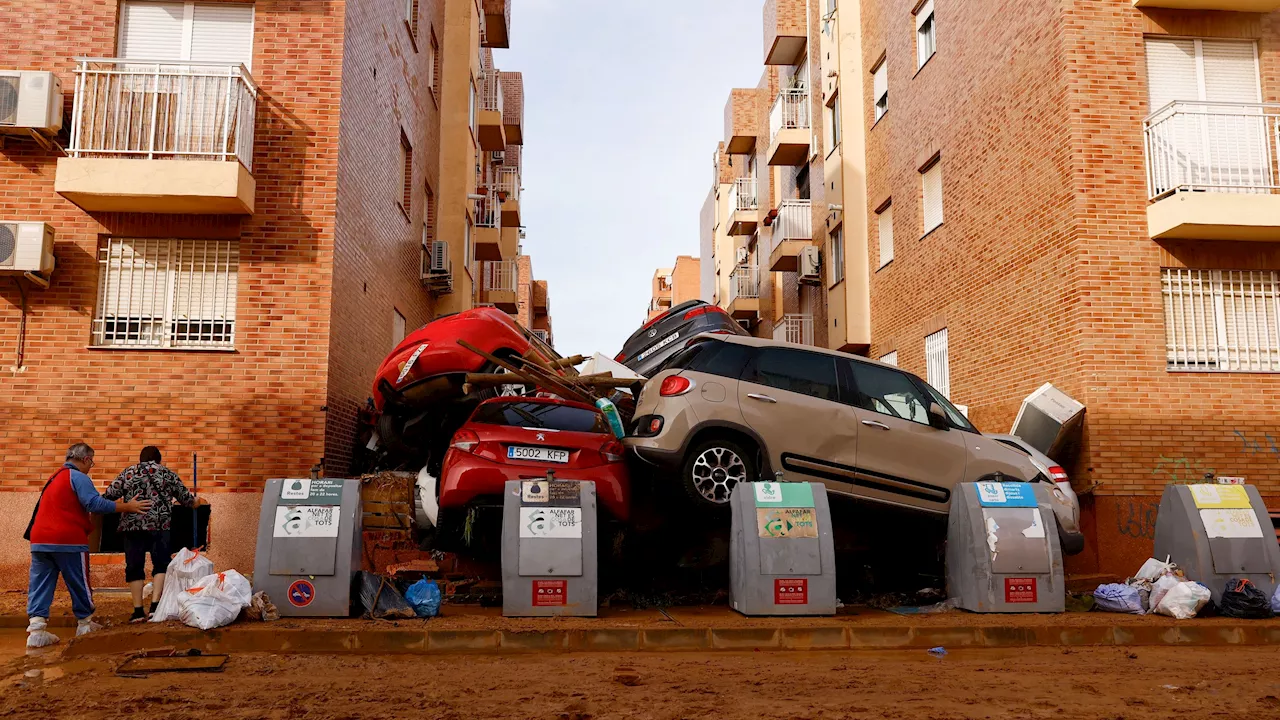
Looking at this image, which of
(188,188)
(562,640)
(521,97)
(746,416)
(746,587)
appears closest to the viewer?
(562,640)

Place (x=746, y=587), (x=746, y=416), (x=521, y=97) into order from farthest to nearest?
(x=521, y=97) < (x=746, y=416) < (x=746, y=587)

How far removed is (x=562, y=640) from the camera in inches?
277

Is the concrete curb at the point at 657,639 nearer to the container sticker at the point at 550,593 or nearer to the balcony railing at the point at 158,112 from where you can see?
the container sticker at the point at 550,593

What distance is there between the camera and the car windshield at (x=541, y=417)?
861 centimetres

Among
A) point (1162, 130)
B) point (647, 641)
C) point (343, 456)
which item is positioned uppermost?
point (1162, 130)

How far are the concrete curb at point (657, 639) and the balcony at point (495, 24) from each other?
21022 mm

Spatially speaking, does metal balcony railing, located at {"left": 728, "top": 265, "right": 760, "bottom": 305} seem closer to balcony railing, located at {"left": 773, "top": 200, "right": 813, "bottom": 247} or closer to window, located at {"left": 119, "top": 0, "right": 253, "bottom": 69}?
balcony railing, located at {"left": 773, "top": 200, "right": 813, "bottom": 247}

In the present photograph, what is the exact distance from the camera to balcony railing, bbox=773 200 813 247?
2453 cm

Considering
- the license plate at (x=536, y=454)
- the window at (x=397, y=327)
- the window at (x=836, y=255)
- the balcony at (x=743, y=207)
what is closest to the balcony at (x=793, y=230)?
the window at (x=836, y=255)

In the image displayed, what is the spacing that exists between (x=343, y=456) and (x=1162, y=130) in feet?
33.5

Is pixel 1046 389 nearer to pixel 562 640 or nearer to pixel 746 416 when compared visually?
pixel 746 416

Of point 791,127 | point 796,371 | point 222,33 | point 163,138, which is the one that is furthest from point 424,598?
point 791,127

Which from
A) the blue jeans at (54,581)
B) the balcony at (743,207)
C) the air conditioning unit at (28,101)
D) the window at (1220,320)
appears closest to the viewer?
the blue jeans at (54,581)

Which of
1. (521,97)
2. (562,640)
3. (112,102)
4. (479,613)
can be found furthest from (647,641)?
(521,97)
